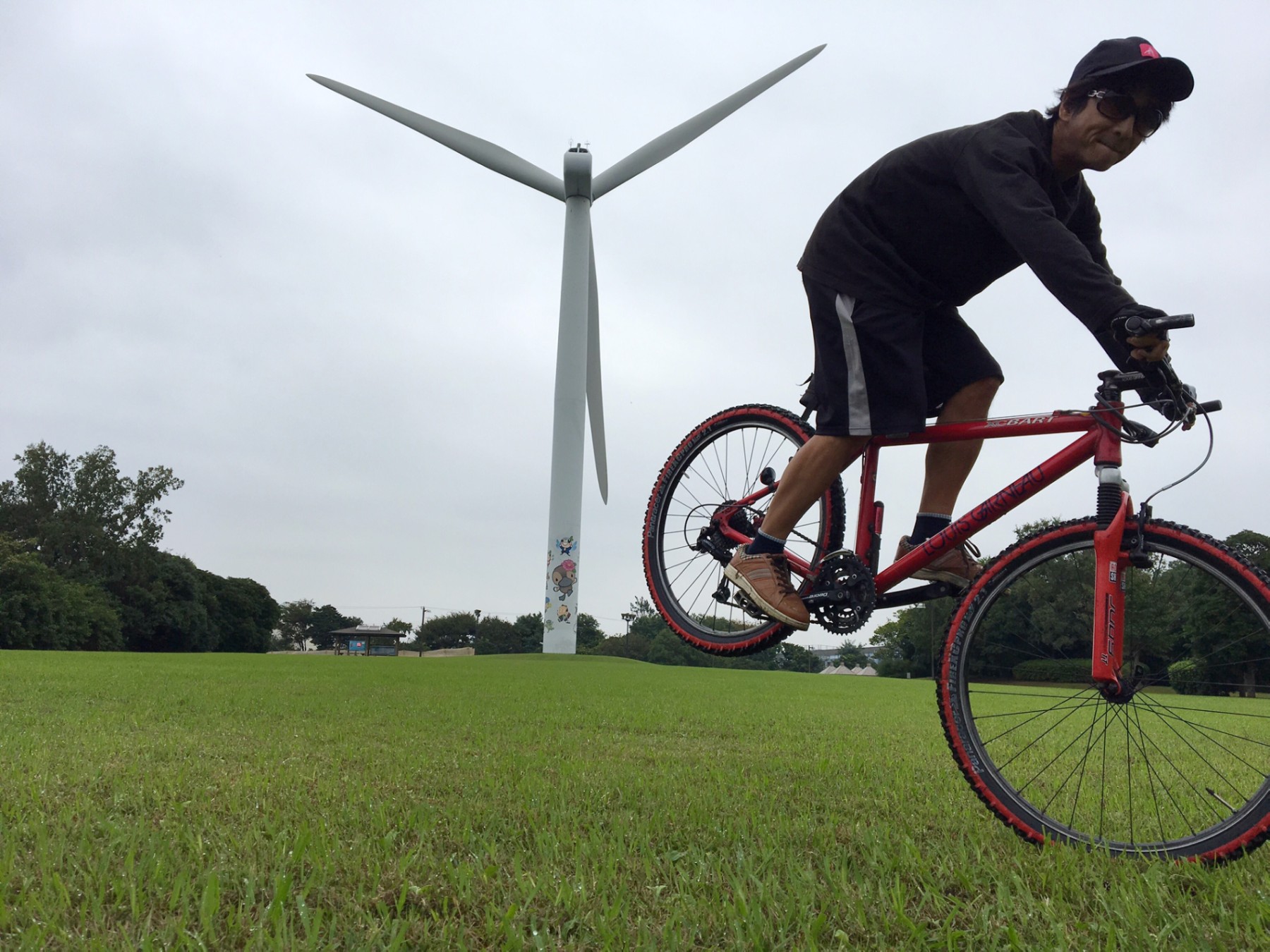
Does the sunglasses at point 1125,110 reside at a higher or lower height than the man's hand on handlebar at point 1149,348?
higher

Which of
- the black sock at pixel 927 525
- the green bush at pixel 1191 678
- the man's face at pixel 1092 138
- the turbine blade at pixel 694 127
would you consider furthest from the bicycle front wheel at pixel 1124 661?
the turbine blade at pixel 694 127

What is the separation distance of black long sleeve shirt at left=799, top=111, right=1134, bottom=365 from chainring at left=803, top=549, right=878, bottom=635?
1.16 m

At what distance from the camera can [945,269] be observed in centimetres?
404

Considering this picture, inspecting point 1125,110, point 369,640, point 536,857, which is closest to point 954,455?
point 1125,110

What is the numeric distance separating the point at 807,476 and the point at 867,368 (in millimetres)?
560

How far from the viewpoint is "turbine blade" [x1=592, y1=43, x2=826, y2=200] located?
27656 millimetres

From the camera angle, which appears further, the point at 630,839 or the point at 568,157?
the point at 568,157

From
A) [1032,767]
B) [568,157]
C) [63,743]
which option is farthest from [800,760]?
[568,157]

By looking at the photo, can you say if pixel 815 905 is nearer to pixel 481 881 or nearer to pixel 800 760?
pixel 481 881

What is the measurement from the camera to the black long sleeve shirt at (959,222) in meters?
3.43

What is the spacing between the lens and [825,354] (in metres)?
4.14

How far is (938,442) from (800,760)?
104 inches

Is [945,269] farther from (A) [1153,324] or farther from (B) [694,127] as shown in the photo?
(B) [694,127]

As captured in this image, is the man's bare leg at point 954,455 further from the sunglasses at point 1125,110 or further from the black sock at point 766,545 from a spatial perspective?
the sunglasses at point 1125,110
